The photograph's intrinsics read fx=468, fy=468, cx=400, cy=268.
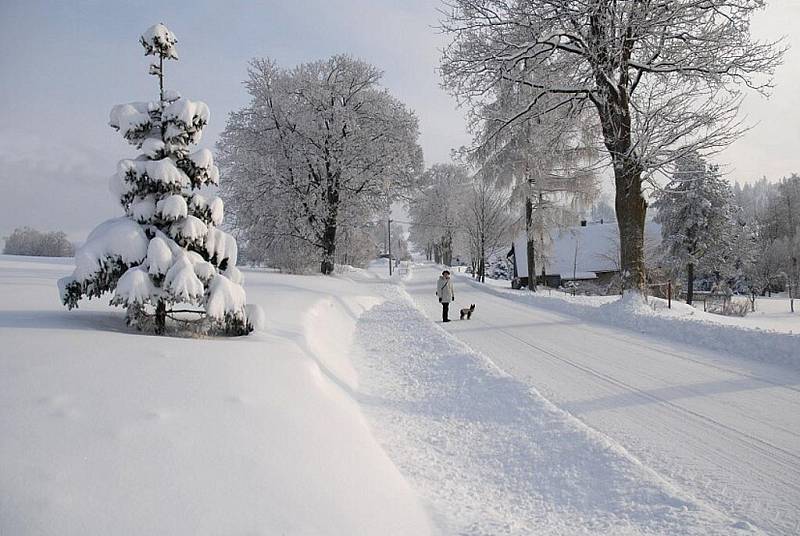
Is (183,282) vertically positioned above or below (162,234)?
below

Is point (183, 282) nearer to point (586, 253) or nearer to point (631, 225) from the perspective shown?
point (631, 225)

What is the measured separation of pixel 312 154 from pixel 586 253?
106ft

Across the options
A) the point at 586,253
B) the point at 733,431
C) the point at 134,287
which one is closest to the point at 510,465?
the point at 733,431

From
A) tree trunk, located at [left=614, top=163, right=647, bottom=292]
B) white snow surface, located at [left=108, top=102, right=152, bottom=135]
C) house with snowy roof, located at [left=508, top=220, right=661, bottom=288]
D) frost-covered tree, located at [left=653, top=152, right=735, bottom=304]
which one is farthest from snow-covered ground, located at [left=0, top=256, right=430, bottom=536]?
house with snowy roof, located at [left=508, top=220, right=661, bottom=288]

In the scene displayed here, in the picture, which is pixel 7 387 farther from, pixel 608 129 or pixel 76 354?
pixel 608 129

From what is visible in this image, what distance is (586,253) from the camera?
46.6 metres

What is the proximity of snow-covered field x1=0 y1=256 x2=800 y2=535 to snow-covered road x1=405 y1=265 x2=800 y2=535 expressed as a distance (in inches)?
1.1

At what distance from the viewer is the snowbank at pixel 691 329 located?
8039mm

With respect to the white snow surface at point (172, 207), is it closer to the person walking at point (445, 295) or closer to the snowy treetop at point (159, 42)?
the snowy treetop at point (159, 42)

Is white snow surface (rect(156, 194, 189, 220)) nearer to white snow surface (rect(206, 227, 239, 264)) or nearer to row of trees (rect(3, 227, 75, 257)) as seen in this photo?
white snow surface (rect(206, 227, 239, 264))

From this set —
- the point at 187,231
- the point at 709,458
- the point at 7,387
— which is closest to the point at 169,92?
the point at 187,231

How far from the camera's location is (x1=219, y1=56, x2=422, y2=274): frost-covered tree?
24.2 m

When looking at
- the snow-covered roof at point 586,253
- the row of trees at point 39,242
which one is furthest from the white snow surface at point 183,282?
the row of trees at point 39,242

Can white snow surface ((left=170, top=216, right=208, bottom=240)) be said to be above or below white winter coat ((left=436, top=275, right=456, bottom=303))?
above
